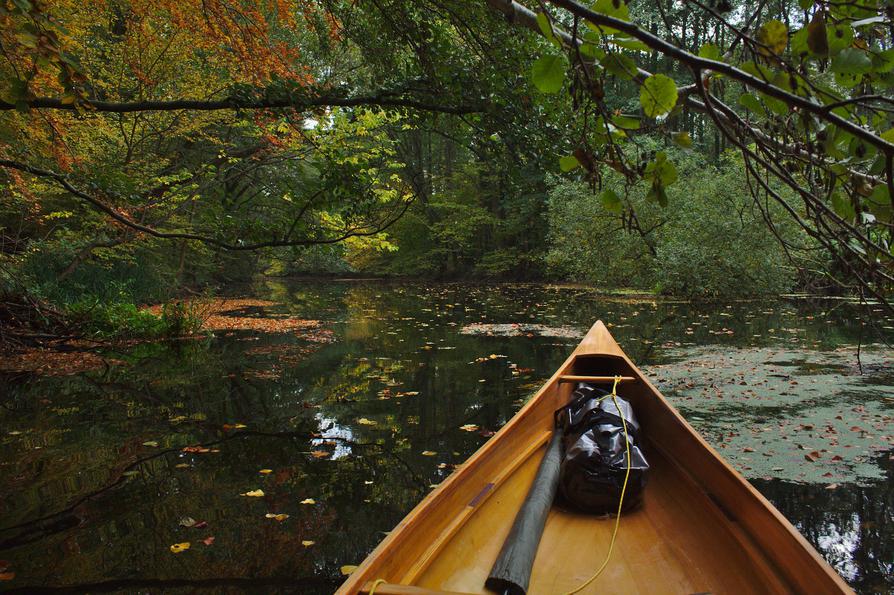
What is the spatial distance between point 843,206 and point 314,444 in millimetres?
3869

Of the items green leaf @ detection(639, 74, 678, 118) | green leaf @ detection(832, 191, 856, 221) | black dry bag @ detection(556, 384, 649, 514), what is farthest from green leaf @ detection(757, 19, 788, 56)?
black dry bag @ detection(556, 384, 649, 514)

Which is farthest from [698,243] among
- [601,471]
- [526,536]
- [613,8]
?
[613,8]

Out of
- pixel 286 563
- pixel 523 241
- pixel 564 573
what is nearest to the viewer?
pixel 564 573

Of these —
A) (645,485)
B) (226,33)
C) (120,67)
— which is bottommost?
(645,485)

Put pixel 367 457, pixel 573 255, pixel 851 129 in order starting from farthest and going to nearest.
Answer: pixel 573 255 → pixel 367 457 → pixel 851 129

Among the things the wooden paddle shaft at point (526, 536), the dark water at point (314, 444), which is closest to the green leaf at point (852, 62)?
the dark water at point (314, 444)

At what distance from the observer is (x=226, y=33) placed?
606 centimetres

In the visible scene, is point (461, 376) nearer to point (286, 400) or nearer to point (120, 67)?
point (286, 400)

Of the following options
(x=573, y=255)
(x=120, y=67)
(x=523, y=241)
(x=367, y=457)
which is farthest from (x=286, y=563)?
(x=523, y=241)

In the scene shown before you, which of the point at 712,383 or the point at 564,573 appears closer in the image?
the point at 564,573

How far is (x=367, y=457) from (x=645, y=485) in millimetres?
2023

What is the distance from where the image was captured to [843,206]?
87 cm

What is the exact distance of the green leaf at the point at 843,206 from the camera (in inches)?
33.7

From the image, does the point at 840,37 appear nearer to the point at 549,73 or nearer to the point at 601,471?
the point at 549,73
